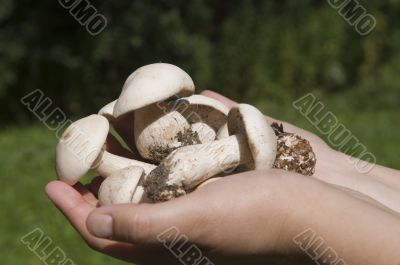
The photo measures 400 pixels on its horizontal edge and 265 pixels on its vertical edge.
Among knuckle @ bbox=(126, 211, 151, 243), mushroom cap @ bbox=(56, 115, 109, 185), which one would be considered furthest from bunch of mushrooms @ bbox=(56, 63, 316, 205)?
knuckle @ bbox=(126, 211, 151, 243)

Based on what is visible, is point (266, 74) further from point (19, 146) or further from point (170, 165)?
point (170, 165)

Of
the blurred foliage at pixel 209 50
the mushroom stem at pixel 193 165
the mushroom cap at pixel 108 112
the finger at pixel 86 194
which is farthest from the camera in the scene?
the blurred foliage at pixel 209 50

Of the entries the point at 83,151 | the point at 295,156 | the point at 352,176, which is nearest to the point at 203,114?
the point at 295,156

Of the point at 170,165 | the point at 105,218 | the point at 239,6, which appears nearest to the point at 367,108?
the point at 239,6

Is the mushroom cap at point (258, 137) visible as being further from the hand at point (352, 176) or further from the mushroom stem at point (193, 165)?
the hand at point (352, 176)

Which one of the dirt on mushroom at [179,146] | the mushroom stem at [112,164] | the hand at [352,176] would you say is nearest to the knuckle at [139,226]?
the mushroom stem at [112,164]
